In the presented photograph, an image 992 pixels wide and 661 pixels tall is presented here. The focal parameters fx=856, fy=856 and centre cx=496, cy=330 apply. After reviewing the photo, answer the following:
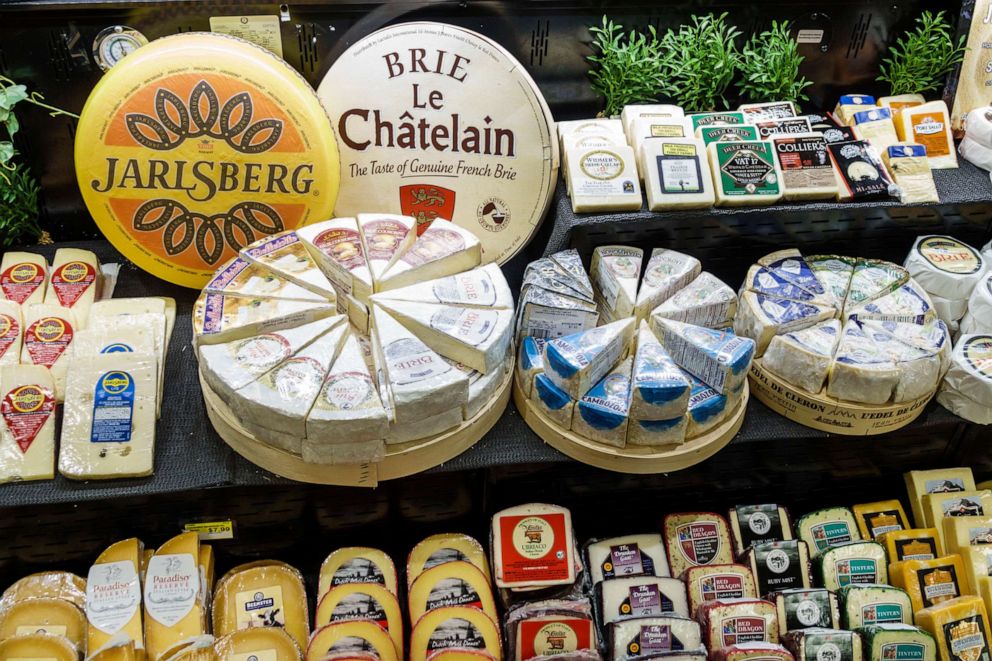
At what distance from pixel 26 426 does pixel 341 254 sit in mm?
979

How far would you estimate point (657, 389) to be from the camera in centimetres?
229

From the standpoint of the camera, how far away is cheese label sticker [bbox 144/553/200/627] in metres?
2.46

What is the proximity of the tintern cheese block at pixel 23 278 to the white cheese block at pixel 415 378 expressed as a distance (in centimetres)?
114

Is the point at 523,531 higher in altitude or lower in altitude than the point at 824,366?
lower

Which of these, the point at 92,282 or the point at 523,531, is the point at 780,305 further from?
the point at 92,282

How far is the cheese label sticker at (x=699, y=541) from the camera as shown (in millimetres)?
2688

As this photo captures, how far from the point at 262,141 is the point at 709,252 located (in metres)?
1.49

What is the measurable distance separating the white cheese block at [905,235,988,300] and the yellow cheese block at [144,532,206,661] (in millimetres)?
2463

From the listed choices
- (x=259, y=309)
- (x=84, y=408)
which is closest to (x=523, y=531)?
(x=259, y=309)

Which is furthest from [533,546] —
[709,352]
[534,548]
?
[709,352]

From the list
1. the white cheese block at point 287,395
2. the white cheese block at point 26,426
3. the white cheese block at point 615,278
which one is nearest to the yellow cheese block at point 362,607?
the white cheese block at point 287,395

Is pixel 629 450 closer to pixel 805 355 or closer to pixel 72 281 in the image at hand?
pixel 805 355

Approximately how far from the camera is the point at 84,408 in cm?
237

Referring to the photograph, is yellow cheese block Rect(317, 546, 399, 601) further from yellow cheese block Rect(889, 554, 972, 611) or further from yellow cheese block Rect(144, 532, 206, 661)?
yellow cheese block Rect(889, 554, 972, 611)
